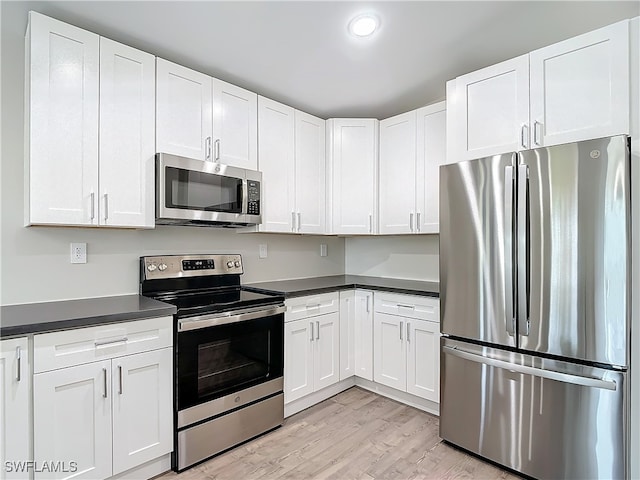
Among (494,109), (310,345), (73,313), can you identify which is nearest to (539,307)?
(494,109)

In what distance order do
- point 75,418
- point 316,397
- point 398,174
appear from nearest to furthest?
1. point 75,418
2. point 316,397
3. point 398,174

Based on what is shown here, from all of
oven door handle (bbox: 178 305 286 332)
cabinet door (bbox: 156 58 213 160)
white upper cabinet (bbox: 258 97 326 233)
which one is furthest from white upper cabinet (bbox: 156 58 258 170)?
oven door handle (bbox: 178 305 286 332)

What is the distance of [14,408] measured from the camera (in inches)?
59.1

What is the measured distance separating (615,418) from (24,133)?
11.0ft

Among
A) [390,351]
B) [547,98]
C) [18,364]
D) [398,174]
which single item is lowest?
[390,351]

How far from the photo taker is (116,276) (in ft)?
7.56

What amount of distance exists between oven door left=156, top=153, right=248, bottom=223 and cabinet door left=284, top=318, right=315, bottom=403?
90 cm

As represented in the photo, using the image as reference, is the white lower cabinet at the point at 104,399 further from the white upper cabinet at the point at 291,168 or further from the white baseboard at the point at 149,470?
the white upper cabinet at the point at 291,168

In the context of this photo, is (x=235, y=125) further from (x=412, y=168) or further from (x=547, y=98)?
(x=547, y=98)

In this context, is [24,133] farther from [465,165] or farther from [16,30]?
[465,165]

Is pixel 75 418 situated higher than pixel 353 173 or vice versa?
pixel 353 173

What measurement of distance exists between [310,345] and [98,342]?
1485 mm

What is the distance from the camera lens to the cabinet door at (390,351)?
111 inches

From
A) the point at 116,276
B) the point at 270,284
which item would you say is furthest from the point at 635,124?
the point at 116,276
